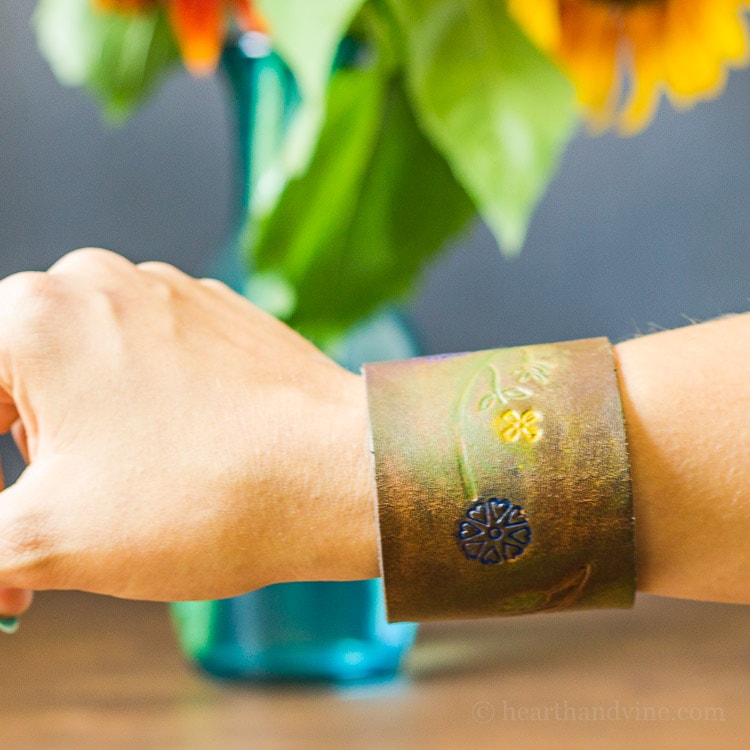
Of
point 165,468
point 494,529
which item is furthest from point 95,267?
point 494,529

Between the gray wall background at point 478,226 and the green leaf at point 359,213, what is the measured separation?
460 millimetres

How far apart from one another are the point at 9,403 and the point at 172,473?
0.10m

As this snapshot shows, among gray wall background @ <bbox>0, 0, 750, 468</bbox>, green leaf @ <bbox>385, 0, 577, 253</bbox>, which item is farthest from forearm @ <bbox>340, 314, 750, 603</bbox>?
gray wall background @ <bbox>0, 0, 750, 468</bbox>

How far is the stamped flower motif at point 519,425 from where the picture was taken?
14.9 inches

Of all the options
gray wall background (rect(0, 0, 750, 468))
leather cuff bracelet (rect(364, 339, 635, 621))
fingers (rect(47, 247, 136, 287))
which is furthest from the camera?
gray wall background (rect(0, 0, 750, 468))

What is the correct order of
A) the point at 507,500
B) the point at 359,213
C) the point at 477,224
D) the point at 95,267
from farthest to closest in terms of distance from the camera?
the point at 477,224, the point at 359,213, the point at 95,267, the point at 507,500

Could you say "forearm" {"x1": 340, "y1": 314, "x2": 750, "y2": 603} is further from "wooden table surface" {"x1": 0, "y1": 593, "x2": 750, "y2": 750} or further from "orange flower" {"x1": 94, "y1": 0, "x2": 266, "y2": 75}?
"orange flower" {"x1": 94, "y1": 0, "x2": 266, "y2": 75}

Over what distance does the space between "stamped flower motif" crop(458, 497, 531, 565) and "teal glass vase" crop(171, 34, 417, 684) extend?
250 mm

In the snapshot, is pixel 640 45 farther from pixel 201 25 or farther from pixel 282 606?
pixel 282 606

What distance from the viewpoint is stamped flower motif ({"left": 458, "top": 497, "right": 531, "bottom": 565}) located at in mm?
371

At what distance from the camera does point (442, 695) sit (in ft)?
1.99

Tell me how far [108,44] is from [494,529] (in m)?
0.43

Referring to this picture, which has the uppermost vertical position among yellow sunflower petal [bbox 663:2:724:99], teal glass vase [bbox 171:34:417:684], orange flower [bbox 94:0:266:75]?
orange flower [bbox 94:0:266:75]

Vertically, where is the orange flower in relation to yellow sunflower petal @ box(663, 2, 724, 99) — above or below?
above
